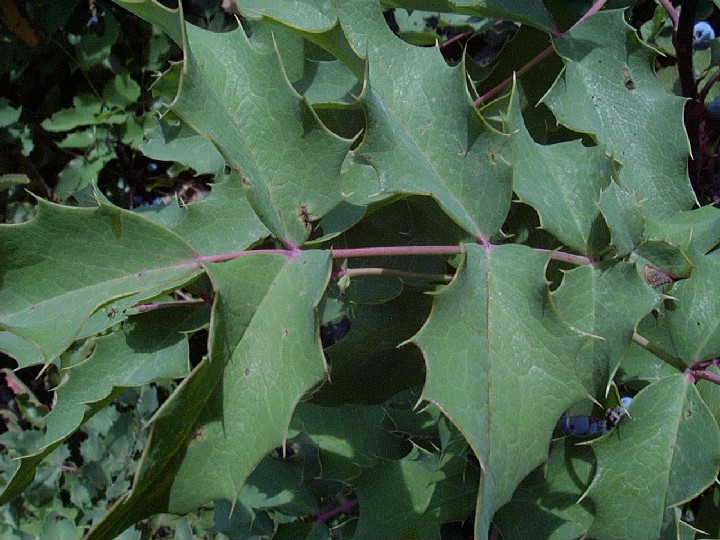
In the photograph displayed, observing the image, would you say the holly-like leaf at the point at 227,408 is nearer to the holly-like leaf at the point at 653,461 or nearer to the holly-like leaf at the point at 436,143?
the holly-like leaf at the point at 436,143

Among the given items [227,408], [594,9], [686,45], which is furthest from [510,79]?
[227,408]

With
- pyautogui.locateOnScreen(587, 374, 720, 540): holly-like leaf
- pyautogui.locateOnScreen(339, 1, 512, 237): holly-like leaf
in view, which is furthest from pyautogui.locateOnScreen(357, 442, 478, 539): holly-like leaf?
pyautogui.locateOnScreen(339, 1, 512, 237): holly-like leaf

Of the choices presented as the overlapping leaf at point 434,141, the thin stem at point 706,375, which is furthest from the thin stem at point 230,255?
the thin stem at point 706,375

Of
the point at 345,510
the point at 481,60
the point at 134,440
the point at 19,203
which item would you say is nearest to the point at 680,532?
the point at 345,510

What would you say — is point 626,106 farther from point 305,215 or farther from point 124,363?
point 124,363

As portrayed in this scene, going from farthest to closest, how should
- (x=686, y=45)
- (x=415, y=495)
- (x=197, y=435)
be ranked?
(x=686, y=45) → (x=415, y=495) → (x=197, y=435)

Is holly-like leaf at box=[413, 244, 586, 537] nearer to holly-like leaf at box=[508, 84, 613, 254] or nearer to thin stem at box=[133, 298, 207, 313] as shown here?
holly-like leaf at box=[508, 84, 613, 254]
